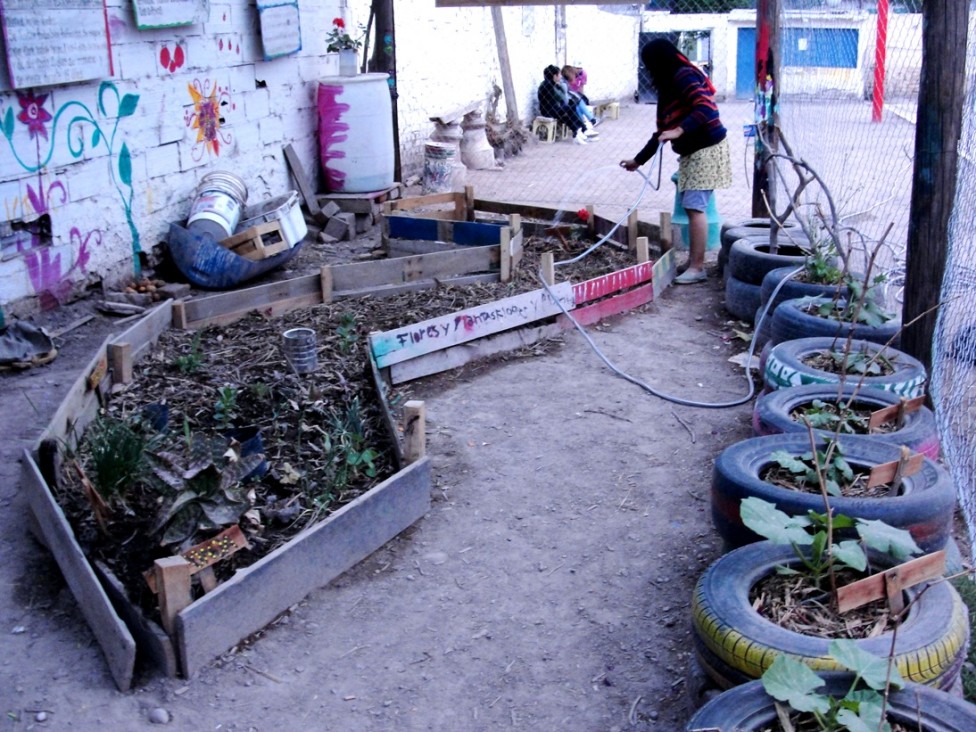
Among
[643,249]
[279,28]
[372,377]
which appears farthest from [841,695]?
[279,28]

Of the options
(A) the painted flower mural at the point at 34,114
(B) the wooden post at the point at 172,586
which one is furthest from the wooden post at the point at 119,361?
(B) the wooden post at the point at 172,586

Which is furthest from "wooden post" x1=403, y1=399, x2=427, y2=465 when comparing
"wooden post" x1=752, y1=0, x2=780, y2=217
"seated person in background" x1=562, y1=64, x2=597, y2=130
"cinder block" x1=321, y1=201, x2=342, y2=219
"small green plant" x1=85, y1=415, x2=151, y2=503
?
"seated person in background" x1=562, y1=64, x2=597, y2=130

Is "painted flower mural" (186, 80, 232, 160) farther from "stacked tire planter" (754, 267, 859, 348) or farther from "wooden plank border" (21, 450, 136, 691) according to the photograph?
"wooden plank border" (21, 450, 136, 691)

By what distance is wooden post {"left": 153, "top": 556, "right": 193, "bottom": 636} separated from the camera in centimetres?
316

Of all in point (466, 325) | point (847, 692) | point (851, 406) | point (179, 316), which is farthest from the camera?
point (179, 316)

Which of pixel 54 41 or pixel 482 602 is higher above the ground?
pixel 54 41

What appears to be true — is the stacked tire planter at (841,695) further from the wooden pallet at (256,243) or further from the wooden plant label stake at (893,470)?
the wooden pallet at (256,243)

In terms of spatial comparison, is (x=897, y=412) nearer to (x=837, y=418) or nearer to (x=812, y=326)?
(x=837, y=418)

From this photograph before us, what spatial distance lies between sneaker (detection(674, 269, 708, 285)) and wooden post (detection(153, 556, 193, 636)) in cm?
525

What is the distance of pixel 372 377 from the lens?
541cm

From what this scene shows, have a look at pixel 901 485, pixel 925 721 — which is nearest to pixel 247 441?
pixel 901 485

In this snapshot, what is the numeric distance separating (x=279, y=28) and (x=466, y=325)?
4614 mm

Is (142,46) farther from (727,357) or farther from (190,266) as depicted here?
→ (727,357)

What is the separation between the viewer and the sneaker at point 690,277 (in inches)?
307
